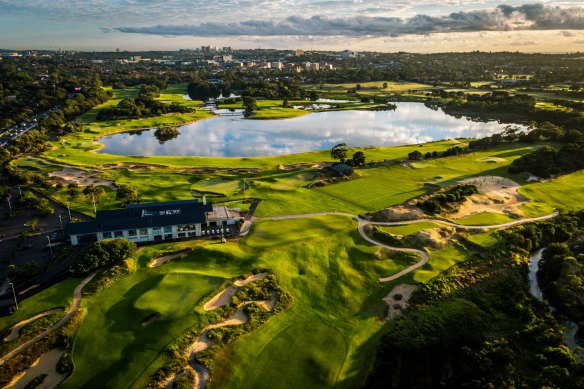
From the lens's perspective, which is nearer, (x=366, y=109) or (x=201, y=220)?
(x=201, y=220)

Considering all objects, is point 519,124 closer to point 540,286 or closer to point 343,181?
point 343,181

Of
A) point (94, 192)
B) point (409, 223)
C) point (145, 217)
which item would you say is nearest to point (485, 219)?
point (409, 223)

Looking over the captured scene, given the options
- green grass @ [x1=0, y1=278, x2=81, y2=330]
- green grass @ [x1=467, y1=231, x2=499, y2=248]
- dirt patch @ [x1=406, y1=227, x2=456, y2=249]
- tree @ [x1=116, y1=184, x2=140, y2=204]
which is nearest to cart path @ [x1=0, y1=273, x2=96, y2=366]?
green grass @ [x1=0, y1=278, x2=81, y2=330]

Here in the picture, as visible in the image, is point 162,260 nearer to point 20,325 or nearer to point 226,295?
point 226,295

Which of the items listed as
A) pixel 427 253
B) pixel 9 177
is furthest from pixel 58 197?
pixel 427 253

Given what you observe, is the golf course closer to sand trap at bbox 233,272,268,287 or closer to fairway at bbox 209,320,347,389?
fairway at bbox 209,320,347,389

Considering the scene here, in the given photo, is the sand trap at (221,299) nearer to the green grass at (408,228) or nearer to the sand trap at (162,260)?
the sand trap at (162,260)
